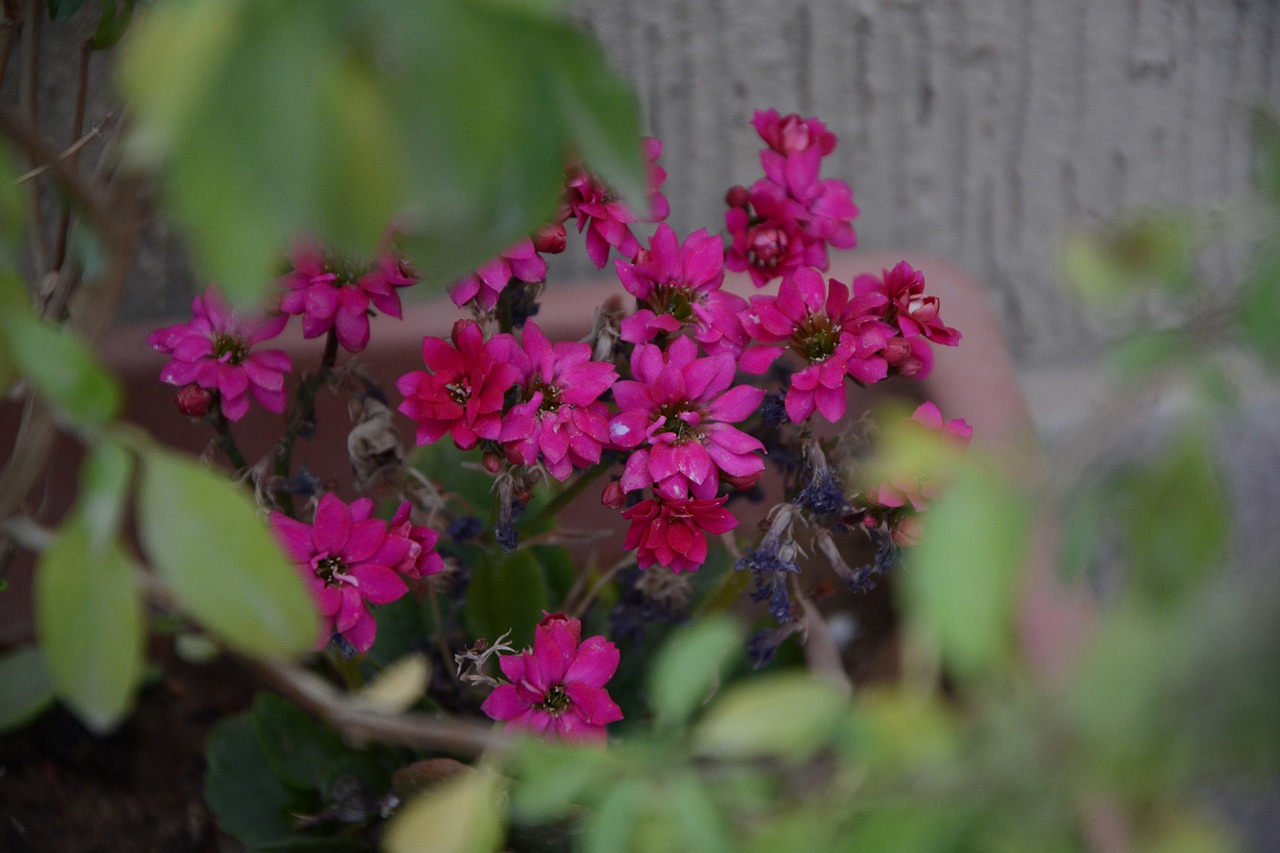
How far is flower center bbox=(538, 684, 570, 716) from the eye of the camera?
0.39 metres

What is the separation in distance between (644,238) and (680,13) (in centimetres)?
19

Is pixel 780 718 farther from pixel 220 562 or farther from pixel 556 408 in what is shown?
pixel 556 408

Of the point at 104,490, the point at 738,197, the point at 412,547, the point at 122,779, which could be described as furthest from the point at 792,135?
the point at 122,779

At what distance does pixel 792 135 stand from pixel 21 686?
42 cm

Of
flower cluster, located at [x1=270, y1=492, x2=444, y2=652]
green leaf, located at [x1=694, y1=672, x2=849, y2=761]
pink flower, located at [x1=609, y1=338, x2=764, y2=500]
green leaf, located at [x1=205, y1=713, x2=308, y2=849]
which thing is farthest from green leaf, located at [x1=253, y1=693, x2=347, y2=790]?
green leaf, located at [x1=694, y1=672, x2=849, y2=761]

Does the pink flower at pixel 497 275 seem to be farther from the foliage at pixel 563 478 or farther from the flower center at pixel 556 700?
the flower center at pixel 556 700

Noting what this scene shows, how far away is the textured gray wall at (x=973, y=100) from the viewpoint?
694mm

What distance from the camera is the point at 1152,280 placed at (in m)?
0.19

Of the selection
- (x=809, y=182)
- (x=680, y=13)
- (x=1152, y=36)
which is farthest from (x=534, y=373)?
(x=1152, y=36)

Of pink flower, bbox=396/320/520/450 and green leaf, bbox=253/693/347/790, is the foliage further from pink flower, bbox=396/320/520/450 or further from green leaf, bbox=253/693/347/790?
green leaf, bbox=253/693/347/790

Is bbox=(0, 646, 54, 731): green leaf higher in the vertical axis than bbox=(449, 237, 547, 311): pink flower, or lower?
lower

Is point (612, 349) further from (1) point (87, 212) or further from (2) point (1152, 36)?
(2) point (1152, 36)

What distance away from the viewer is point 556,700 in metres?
0.39

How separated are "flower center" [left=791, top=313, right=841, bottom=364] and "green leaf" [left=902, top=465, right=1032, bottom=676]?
251 millimetres
